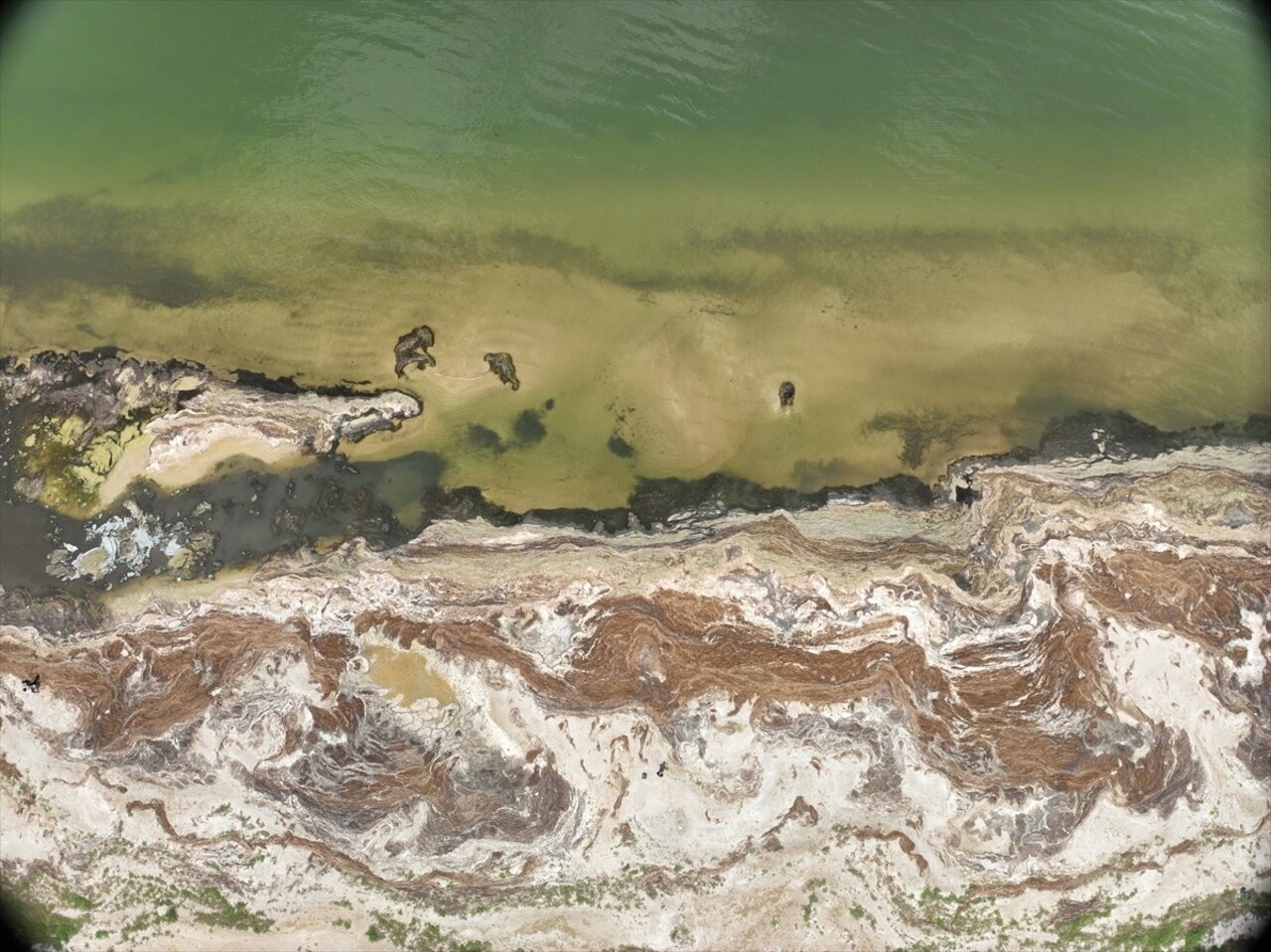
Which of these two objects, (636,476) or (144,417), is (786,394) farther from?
(144,417)

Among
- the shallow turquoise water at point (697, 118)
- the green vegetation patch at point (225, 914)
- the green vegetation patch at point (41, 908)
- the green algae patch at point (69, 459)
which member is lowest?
the green vegetation patch at point (41, 908)

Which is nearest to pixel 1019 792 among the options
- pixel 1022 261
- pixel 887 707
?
pixel 887 707

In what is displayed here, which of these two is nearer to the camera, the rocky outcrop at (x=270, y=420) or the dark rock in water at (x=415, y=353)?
the rocky outcrop at (x=270, y=420)

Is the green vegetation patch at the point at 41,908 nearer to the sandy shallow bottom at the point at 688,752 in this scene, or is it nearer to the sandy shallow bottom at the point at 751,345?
the sandy shallow bottom at the point at 688,752

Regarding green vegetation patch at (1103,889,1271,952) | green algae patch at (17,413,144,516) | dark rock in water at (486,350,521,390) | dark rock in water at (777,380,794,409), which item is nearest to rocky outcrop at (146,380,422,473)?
green algae patch at (17,413,144,516)

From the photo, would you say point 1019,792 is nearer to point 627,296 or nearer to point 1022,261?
point 1022,261

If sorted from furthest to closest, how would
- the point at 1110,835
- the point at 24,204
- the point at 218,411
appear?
the point at 24,204 < the point at 218,411 < the point at 1110,835

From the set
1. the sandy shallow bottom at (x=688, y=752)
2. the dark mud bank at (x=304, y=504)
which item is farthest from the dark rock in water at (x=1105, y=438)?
the sandy shallow bottom at (x=688, y=752)

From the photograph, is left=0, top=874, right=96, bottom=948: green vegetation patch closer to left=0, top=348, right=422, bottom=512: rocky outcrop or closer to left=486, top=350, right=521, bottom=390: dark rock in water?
left=0, top=348, right=422, bottom=512: rocky outcrop
